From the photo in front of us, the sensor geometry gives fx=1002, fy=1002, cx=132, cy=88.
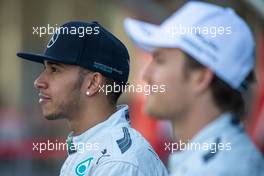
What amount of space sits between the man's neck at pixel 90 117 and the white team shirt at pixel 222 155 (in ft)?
5.50

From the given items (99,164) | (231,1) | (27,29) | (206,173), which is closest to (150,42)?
(206,173)

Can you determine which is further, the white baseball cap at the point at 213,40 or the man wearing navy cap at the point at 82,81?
the man wearing navy cap at the point at 82,81

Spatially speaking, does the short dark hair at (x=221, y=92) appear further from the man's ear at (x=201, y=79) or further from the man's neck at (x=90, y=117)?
the man's neck at (x=90, y=117)

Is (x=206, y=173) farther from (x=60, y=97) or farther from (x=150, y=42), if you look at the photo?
(x=60, y=97)

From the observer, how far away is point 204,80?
320 cm

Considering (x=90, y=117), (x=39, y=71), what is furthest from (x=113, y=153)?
(x=39, y=71)

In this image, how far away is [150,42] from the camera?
10.9 ft

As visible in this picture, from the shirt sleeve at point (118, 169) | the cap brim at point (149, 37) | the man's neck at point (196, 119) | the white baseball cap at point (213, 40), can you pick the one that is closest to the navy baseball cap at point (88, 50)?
the shirt sleeve at point (118, 169)

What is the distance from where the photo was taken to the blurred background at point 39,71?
42.3 feet

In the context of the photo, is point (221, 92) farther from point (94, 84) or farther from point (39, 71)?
point (39, 71)

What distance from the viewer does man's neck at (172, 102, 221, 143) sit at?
3205mm

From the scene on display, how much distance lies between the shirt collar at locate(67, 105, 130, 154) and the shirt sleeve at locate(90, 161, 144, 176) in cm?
28

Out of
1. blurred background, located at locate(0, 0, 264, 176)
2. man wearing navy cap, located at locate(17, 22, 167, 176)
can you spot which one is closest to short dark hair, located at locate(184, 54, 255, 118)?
man wearing navy cap, located at locate(17, 22, 167, 176)

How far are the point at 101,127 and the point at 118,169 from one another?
37 centimetres
